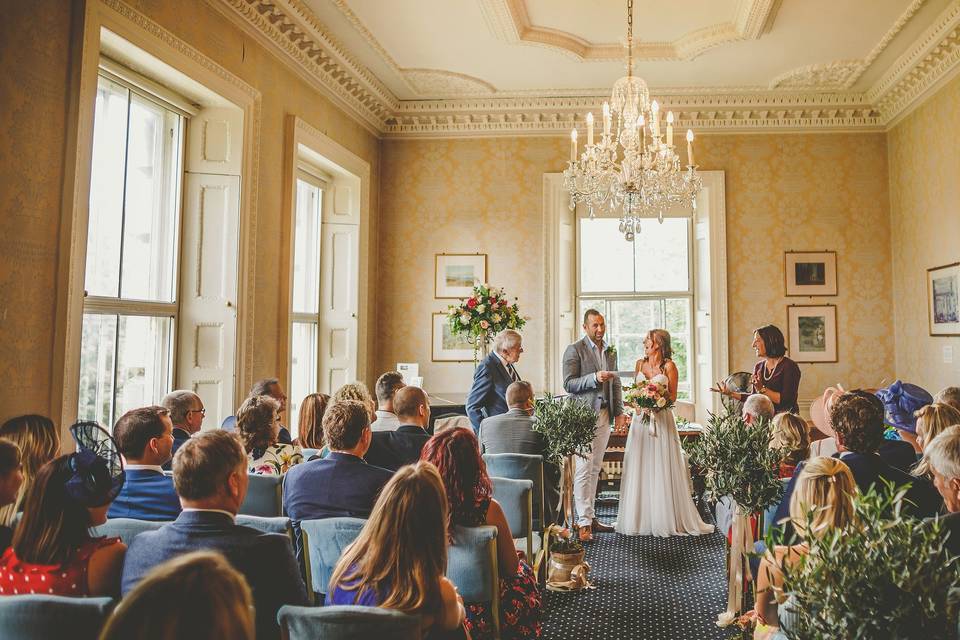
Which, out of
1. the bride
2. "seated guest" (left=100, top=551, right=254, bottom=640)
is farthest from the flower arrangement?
"seated guest" (left=100, top=551, right=254, bottom=640)

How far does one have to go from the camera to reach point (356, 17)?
5.95 meters

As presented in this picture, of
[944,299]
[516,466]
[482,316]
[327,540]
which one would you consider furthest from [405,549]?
[944,299]

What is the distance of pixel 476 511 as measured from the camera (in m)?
2.41

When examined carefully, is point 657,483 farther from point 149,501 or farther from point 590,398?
point 149,501

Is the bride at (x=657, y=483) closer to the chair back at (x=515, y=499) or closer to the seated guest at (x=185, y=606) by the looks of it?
the chair back at (x=515, y=499)

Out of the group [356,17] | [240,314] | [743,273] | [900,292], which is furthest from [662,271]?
[240,314]

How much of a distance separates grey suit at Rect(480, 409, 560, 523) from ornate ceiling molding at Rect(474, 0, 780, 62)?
11.6 feet

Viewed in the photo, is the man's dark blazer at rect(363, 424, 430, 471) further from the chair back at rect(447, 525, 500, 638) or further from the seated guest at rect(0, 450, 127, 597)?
the seated guest at rect(0, 450, 127, 597)

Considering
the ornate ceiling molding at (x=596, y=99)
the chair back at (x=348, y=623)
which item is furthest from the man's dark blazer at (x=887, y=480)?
the ornate ceiling molding at (x=596, y=99)

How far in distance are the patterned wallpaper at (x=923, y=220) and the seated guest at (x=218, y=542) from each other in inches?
263

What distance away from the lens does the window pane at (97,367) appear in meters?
4.30

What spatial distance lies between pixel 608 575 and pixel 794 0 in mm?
4839

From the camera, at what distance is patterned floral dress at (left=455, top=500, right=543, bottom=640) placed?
2424mm

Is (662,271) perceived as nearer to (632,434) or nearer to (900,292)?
(900,292)
